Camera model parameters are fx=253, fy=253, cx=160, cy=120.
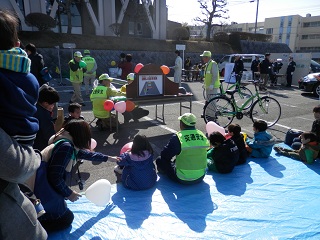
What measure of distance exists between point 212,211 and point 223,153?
3.65 feet

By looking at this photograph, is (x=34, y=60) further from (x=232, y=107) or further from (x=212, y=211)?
(x=212, y=211)

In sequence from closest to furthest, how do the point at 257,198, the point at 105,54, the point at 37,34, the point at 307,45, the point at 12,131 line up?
the point at 12,131 → the point at 257,198 → the point at 37,34 → the point at 105,54 → the point at 307,45

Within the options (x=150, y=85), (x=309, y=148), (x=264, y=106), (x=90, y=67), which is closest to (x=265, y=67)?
(x=264, y=106)

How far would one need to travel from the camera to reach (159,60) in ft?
77.5

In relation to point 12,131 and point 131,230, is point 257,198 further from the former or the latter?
point 12,131

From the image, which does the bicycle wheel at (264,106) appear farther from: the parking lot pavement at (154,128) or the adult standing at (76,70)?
the adult standing at (76,70)

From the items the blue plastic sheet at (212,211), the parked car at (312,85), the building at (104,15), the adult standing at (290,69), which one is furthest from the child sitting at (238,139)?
the building at (104,15)

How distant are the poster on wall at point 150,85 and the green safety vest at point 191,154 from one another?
2969mm

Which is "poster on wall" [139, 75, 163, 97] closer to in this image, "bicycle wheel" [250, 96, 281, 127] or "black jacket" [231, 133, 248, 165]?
"bicycle wheel" [250, 96, 281, 127]

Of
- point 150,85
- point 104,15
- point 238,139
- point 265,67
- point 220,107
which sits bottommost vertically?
point 238,139

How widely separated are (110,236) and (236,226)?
1.44 m

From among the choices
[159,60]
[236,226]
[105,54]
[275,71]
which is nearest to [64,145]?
[236,226]

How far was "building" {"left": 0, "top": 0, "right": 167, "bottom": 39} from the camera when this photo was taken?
20.0 m

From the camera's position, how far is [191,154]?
3.55 m
